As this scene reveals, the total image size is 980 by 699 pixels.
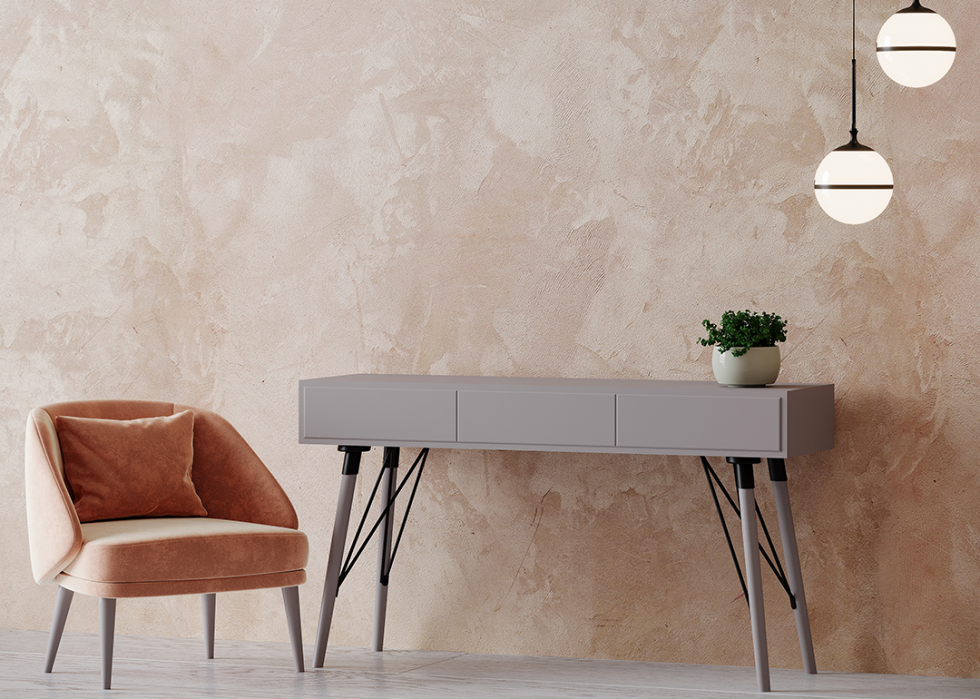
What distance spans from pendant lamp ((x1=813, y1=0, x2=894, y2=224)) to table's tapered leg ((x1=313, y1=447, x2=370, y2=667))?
1.47m

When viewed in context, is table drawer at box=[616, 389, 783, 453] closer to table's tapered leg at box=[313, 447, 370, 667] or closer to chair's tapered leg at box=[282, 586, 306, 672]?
table's tapered leg at box=[313, 447, 370, 667]

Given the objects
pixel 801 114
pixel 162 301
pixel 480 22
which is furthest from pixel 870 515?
pixel 162 301

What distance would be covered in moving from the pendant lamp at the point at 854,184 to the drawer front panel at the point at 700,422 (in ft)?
1.82

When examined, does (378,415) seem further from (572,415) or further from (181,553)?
(181,553)

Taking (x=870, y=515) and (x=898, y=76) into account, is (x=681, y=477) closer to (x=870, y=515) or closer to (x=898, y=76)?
(x=870, y=515)

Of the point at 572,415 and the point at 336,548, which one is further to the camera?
the point at 336,548

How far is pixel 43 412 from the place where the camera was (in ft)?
13.1

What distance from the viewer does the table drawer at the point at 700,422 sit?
361 centimetres

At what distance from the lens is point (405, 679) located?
393 centimetres

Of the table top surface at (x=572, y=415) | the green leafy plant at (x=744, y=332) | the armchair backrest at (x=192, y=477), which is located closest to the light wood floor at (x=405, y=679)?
the armchair backrest at (x=192, y=477)

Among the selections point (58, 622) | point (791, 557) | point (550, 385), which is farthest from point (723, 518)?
point (58, 622)

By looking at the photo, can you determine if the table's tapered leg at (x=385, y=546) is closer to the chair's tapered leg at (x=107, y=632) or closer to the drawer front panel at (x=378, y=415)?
the drawer front panel at (x=378, y=415)

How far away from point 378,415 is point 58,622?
1084 mm

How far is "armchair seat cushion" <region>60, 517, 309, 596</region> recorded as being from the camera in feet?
11.9
